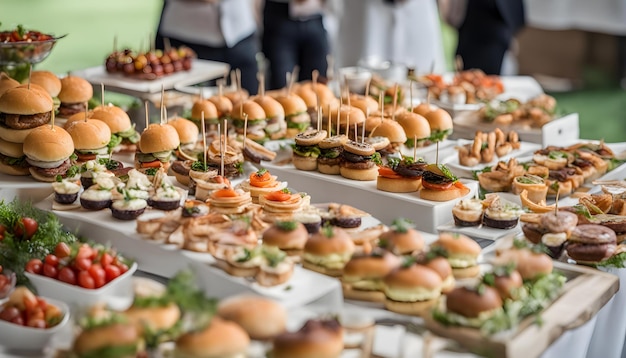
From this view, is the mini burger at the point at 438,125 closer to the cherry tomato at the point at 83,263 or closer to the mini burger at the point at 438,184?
the mini burger at the point at 438,184

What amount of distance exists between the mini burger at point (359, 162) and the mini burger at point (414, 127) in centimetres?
44

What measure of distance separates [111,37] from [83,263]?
11.8 meters

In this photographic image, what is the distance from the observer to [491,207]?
3.54 metres

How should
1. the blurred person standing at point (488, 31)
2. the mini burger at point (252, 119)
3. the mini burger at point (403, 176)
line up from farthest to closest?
the blurred person standing at point (488, 31), the mini burger at point (252, 119), the mini burger at point (403, 176)

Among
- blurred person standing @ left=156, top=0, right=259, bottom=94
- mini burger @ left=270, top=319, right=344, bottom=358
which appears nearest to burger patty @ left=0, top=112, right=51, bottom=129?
mini burger @ left=270, top=319, right=344, bottom=358

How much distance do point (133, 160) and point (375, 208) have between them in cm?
122

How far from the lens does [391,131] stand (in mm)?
4215

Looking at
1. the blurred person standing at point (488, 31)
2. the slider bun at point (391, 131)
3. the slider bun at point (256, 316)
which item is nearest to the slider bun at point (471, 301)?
the slider bun at point (256, 316)

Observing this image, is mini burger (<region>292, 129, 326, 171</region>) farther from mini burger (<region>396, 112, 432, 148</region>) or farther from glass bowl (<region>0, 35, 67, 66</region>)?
glass bowl (<region>0, 35, 67, 66</region>)

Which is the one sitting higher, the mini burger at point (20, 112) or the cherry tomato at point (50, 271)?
the mini burger at point (20, 112)

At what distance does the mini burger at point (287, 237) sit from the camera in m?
3.00

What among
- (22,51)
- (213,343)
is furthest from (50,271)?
(22,51)

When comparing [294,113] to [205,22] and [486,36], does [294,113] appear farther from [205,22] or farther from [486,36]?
[486,36]

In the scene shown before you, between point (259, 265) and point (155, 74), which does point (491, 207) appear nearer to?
point (259, 265)
